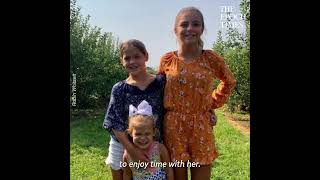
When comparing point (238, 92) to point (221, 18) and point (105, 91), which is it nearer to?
point (221, 18)

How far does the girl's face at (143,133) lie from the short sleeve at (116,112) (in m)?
0.08

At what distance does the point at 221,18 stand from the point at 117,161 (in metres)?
1.04

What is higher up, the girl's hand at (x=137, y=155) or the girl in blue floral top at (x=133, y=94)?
the girl in blue floral top at (x=133, y=94)

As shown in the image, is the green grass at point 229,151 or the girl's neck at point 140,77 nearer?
the girl's neck at point 140,77

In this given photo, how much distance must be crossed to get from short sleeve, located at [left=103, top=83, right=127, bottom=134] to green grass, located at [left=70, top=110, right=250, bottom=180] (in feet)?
1.22

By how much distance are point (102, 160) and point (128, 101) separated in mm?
1010

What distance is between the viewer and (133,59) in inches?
104

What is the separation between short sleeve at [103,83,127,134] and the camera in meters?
2.70

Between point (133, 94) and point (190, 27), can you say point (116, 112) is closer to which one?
point (133, 94)

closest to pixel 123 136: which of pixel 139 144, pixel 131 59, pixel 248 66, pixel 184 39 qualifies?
pixel 139 144

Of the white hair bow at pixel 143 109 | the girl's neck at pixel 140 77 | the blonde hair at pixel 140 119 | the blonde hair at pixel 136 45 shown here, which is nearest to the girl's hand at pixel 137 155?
the blonde hair at pixel 140 119

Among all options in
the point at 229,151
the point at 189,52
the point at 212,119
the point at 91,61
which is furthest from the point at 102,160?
the point at 189,52

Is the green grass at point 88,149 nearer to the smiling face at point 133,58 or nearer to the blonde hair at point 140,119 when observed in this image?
the blonde hair at point 140,119

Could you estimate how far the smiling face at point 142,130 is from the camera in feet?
8.74
